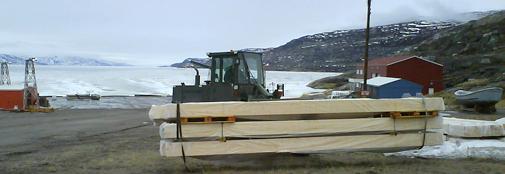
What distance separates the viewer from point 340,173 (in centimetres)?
770

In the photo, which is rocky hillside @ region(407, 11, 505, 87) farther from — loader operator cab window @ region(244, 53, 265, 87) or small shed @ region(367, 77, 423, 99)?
loader operator cab window @ region(244, 53, 265, 87)

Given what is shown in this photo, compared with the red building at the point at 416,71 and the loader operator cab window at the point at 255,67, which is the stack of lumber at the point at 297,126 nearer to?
the loader operator cab window at the point at 255,67

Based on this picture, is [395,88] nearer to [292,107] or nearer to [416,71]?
[416,71]

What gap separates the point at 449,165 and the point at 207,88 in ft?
22.8

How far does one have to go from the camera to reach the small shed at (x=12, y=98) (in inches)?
1409

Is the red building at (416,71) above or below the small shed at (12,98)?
above

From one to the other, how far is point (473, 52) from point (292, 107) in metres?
87.3

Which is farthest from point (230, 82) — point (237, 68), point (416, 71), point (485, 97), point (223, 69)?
point (416, 71)

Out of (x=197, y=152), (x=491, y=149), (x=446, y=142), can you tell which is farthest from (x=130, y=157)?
(x=491, y=149)

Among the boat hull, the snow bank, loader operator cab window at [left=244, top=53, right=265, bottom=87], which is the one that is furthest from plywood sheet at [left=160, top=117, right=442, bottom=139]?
the boat hull

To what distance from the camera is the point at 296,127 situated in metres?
7.92

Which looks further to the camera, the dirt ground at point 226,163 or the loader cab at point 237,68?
the loader cab at point 237,68

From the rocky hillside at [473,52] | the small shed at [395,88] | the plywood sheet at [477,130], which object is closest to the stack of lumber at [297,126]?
the plywood sheet at [477,130]

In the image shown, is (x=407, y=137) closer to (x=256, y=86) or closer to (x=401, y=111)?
(x=401, y=111)
